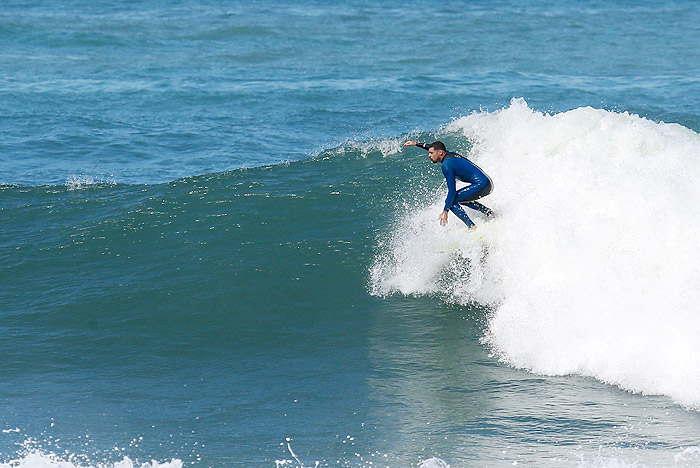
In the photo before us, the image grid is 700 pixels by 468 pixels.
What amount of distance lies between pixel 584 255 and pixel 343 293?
10.3 feet

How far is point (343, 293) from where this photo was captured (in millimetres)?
11375

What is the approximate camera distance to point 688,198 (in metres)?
9.88

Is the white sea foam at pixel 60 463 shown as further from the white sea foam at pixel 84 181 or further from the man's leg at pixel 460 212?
the white sea foam at pixel 84 181

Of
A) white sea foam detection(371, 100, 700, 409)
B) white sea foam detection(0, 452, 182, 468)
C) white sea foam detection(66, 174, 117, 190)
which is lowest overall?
white sea foam detection(0, 452, 182, 468)

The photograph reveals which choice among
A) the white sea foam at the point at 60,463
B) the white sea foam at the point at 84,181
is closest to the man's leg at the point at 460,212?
the white sea foam at the point at 60,463

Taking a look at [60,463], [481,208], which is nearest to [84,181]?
[481,208]

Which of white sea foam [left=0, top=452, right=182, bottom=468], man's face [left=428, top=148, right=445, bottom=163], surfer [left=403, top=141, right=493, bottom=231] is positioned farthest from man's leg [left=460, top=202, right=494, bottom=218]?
white sea foam [left=0, top=452, right=182, bottom=468]

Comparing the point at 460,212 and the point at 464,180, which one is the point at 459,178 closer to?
the point at 464,180

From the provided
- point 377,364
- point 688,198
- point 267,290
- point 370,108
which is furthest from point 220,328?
point 370,108

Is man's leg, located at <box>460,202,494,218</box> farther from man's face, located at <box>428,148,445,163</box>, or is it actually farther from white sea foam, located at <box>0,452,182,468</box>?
white sea foam, located at <box>0,452,182,468</box>

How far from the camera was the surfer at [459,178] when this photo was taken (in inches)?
415

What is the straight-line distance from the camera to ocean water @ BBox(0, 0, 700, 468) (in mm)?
7887

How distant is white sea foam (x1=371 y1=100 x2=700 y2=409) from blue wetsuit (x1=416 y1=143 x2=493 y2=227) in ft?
1.43

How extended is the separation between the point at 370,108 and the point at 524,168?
31.8ft
